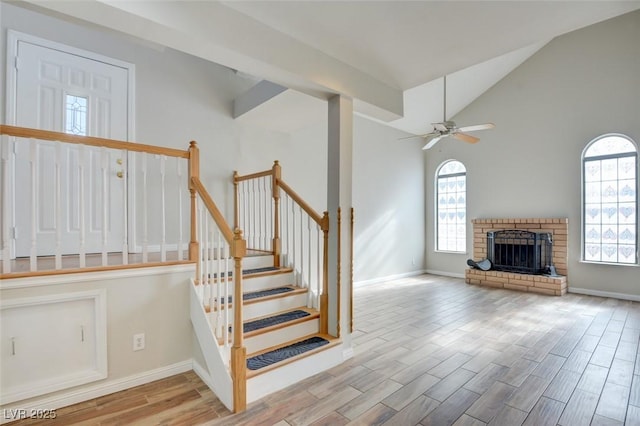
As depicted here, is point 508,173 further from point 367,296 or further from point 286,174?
point 286,174

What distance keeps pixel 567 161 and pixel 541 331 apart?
3.54 m

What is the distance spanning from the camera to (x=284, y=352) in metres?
2.55

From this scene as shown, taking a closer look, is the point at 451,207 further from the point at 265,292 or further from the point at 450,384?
the point at 265,292

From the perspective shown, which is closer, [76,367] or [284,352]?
[76,367]

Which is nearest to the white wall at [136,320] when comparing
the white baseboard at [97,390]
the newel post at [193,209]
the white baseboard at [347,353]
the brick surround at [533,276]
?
the white baseboard at [97,390]

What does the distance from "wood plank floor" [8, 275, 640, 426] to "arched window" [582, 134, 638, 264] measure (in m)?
1.57

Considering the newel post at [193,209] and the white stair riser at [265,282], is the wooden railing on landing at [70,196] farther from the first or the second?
the white stair riser at [265,282]

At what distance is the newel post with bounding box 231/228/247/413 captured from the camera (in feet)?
6.77

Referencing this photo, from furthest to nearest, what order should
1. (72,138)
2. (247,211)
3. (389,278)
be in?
(389,278) < (247,211) < (72,138)

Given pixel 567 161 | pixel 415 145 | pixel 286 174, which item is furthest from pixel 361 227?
pixel 567 161

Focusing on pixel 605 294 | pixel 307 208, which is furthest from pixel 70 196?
pixel 605 294

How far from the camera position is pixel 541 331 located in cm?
357

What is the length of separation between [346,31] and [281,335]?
2.52 meters

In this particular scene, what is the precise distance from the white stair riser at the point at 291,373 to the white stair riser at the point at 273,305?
1.88 ft
